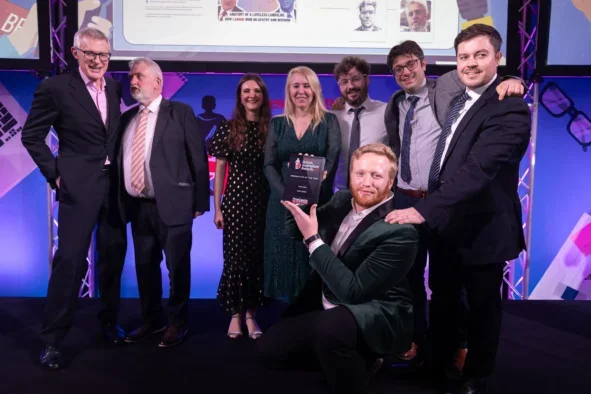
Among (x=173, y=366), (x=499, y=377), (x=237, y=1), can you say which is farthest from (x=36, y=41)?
(x=499, y=377)

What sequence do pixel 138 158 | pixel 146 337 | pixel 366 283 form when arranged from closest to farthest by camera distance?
pixel 366 283 < pixel 138 158 < pixel 146 337

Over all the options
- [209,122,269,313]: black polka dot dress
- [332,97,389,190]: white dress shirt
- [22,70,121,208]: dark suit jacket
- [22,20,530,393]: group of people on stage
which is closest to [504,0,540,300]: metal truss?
[22,20,530,393]: group of people on stage

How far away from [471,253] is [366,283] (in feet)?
1.78

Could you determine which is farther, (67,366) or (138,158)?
(138,158)

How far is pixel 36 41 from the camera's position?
3.78 meters

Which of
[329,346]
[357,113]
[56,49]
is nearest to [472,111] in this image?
[357,113]

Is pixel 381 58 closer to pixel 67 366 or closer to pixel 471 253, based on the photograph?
pixel 471 253

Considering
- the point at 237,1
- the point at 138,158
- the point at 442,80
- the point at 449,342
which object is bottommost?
the point at 449,342

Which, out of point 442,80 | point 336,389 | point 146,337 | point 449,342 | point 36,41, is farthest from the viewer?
point 36,41

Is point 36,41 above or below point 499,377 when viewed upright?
above

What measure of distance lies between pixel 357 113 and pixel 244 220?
0.93m

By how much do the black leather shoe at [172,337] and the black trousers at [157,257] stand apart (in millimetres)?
30

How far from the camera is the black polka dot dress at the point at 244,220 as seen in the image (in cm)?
308

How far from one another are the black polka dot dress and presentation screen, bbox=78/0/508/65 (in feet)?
3.57
